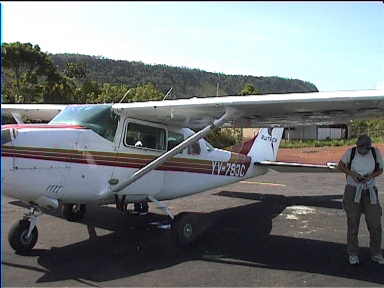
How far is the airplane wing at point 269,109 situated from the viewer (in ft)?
20.1

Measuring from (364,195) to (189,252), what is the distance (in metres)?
2.65

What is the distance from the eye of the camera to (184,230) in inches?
271

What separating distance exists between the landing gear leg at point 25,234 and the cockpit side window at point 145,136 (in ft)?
5.99

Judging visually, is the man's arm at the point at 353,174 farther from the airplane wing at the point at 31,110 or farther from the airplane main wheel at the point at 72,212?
the airplane wing at the point at 31,110

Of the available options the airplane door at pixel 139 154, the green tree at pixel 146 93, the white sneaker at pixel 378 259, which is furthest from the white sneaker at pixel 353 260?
the green tree at pixel 146 93

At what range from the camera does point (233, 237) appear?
7504 mm

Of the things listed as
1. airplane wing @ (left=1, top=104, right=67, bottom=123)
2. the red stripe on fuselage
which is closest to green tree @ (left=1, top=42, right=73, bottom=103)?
airplane wing @ (left=1, top=104, right=67, bottom=123)

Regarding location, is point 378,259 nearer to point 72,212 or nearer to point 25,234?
point 25,234

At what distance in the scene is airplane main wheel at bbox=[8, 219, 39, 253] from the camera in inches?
248

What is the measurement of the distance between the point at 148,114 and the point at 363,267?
404 centimetres

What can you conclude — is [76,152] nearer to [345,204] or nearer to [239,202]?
[345,204]

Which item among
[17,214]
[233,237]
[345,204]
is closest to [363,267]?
[345,204]

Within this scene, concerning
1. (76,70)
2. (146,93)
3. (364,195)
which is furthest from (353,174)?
(76,70)

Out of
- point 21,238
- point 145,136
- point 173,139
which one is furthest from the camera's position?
point 173,139
